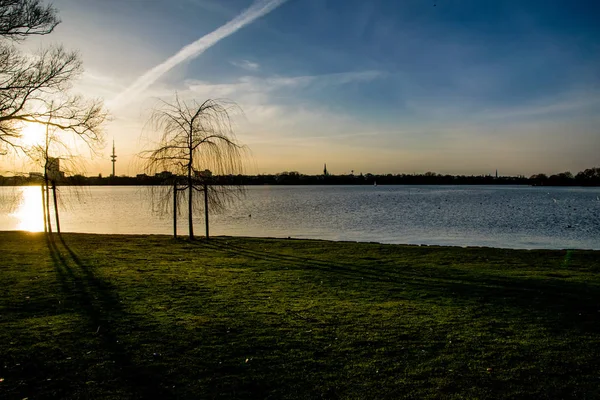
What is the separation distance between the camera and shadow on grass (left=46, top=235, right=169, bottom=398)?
5.43 metres

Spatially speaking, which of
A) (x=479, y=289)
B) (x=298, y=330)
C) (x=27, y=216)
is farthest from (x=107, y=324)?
(x=27, y=216)

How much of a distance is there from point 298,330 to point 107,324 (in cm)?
331

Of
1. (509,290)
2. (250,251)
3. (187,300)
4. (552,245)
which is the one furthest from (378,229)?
(187,300)

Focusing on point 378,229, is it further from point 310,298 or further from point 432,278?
point 310,298

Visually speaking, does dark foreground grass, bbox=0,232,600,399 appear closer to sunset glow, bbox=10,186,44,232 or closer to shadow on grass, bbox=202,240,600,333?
shadow on grass, bbox=202,240,600,333

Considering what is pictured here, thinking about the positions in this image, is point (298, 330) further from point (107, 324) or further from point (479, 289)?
point (479, 289)

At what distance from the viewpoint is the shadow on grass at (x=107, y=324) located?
5.43m

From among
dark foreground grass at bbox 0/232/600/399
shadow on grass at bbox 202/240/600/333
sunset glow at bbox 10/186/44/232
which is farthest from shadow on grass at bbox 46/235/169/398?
sunset glow at bbox 10/186/44/232

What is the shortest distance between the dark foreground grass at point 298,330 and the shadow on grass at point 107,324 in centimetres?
3

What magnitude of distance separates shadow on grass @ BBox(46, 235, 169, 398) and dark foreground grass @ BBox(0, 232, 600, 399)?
0.10ft

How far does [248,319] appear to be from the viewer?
806cm

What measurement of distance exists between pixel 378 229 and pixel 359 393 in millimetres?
28179

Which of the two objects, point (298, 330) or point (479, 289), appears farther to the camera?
point (479, 289)

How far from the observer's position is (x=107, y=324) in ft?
25.3
